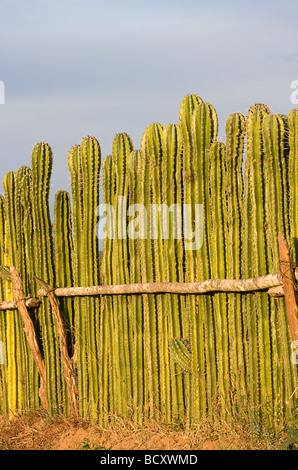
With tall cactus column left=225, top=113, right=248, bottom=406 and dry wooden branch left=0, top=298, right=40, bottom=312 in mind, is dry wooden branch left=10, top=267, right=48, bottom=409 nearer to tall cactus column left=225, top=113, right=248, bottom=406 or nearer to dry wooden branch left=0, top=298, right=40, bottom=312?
dry wooden branch left=0, top=298, right=40, bottom=312

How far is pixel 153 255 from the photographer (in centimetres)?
827

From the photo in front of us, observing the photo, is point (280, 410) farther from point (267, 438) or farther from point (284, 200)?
point (284, 200)

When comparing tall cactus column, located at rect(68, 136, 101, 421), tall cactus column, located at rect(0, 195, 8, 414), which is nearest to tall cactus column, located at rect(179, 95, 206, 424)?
tall cactus column, located at rect(68, 136, 101, 421)

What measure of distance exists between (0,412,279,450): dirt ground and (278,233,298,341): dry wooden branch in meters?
1.19

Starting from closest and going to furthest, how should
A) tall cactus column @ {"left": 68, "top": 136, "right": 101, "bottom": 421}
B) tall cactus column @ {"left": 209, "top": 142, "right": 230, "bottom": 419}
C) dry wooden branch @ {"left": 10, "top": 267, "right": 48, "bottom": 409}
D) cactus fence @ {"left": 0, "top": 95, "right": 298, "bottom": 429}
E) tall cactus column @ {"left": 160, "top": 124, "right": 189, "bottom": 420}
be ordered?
cactus fence @ {"left": 0, "top": 95, "right": 298, "bottom": 429} → tall cactus column @ {"left": 209, "top": 142, "right": 230, "bottom": 419} → tall cactus column @ {"left": 160, "top": 124, "right": 189, "bottom": 420} → tall cactus column @ {"left": 68, "top": 136, "right": 101, "bottom": 421} → dry wooden branch @ {"left": 10, "top": 267, "right": 48, "bottom": 409}

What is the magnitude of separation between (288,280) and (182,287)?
60.4 inches

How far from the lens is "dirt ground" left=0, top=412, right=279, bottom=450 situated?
686 centimetres

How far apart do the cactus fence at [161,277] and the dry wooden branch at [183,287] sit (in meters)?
0.02

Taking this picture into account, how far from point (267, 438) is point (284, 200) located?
233cm

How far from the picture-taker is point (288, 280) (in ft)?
21.6

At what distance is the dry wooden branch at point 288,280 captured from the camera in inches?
259

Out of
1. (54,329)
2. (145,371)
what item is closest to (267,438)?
(145,371)

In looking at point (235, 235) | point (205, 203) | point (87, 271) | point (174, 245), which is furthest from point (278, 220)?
point (87, 271)

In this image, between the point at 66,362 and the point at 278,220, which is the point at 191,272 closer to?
the point at 278,220
